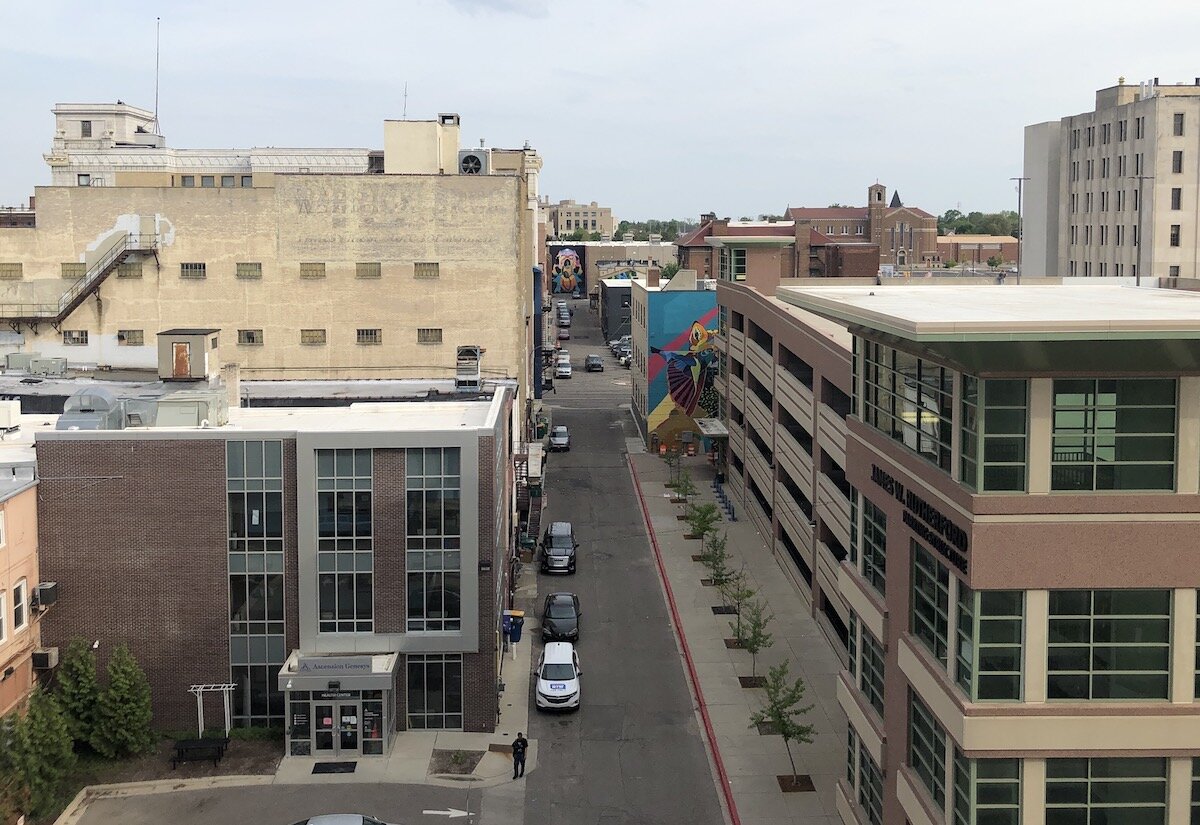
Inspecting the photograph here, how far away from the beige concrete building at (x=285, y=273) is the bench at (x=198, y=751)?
96.4ft

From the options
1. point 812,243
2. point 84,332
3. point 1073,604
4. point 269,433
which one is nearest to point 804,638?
point 269,433

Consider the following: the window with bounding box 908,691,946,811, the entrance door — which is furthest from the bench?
the window with bounding box 908,691,946,811

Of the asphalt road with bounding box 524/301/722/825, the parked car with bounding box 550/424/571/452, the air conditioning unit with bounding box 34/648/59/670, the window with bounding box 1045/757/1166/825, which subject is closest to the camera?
the window with bounding box 1045/757/1166/825

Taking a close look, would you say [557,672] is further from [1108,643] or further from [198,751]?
[1108,643]

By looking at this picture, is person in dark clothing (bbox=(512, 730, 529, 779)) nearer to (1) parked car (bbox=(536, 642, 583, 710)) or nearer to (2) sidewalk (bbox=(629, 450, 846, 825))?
(1) parked car (bbox=(536, 642, 583, 710))

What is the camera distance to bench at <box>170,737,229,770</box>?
113 ft

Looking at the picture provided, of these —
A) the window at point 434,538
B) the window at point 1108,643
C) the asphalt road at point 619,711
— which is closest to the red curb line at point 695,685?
A: the asphalt road at point 619,711

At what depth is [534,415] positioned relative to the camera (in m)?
94.8

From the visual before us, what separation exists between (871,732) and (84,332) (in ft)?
156

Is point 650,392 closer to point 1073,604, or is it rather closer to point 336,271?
point 336,271

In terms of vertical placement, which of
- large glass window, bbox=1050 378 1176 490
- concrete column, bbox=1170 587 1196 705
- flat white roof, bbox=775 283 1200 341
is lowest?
concrete column, bbox=1170 587 1196 705

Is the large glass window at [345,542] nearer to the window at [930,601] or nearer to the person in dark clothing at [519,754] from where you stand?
the person in dark clothing at [519,754]

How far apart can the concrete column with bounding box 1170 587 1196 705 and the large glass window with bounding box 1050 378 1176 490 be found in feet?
6.58

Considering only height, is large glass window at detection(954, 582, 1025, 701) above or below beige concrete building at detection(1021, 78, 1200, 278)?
below
